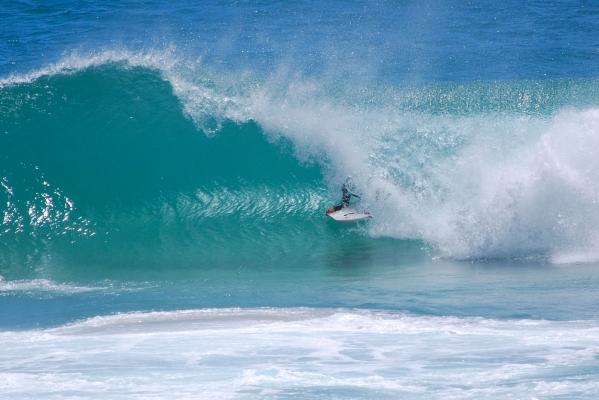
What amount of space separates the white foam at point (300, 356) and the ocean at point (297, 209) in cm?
3

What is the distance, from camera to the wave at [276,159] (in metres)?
13.5

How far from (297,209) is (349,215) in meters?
1.12

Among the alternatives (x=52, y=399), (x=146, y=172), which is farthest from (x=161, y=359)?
(x=146, y=172)

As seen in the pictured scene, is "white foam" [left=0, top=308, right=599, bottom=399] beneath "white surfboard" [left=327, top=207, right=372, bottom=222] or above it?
beneath

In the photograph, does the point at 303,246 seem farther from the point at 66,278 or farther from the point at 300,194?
the point at 66,278

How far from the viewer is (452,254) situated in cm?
1302

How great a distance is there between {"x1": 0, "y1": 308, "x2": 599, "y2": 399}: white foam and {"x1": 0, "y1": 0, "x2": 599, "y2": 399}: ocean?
0.03 metres

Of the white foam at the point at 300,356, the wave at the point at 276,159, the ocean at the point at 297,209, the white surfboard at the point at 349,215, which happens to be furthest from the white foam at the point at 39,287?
the white surfboard at the point at 349,215

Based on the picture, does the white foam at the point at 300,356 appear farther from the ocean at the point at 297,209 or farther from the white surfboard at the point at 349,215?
the white surfboard at the point at 349,215

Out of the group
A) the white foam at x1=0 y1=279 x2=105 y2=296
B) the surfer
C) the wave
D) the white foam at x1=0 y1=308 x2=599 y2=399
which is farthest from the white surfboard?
the white foam at x1=0 y1=279 x2=105 y2=296

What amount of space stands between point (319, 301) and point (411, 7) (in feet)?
47.6

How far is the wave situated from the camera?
1347cm

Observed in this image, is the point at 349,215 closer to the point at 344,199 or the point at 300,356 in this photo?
the point at 344,199

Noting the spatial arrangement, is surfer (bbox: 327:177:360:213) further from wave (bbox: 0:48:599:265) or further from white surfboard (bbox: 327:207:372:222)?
wave (bbox: 0:48:599:265)
